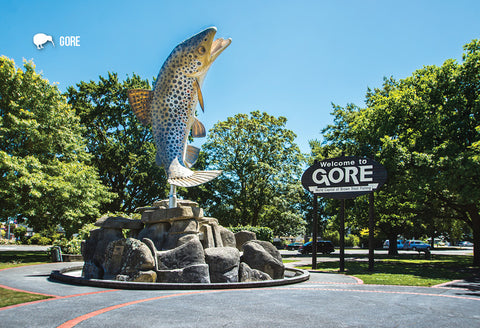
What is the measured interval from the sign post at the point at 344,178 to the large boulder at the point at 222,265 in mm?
7342

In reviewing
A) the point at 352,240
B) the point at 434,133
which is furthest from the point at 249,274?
the point at 352,240

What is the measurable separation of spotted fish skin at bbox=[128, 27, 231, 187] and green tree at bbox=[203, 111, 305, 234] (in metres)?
20.1

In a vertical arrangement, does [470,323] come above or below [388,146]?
below

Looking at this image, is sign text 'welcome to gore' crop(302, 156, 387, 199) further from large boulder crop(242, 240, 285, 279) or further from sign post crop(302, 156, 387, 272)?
large boulder crop(242, 240, 285, 279)

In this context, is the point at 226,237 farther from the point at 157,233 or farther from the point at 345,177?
the point at 345,177

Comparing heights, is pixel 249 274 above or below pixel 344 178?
below

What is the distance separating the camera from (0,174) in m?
19.2

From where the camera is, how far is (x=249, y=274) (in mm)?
11602

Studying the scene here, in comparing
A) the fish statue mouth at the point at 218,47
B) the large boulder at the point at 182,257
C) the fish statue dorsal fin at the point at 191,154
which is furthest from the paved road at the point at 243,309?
the fish statue mouth at the point at 218,47

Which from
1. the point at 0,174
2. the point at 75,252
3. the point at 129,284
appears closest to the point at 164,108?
the point at 129,284

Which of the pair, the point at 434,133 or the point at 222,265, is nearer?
the point at 222,265

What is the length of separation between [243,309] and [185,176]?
22.9ft

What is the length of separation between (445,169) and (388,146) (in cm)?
273

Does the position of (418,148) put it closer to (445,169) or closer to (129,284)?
(445,169)
